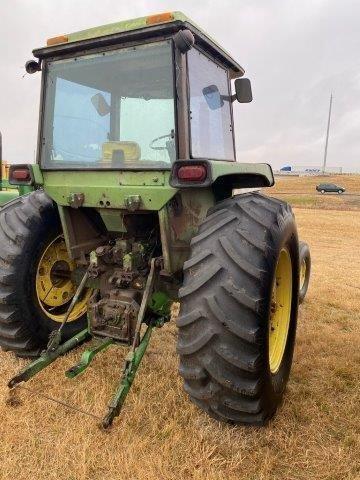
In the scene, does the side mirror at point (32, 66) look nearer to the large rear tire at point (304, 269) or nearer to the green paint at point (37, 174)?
the green paint at point (37, 174)

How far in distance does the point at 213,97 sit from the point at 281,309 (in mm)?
1674

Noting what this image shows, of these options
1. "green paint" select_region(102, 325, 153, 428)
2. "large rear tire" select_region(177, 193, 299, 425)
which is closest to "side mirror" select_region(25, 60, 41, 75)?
"large rear tire" select_region(177, 193, 299, 425)

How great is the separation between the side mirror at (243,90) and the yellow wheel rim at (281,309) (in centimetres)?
158

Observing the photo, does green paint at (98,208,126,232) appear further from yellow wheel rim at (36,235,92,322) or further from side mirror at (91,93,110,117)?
side mirror at (91,93,110,117)

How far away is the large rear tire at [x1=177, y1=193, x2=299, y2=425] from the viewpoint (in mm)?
2346

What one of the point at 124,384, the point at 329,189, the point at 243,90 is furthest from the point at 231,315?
the point at 329,189

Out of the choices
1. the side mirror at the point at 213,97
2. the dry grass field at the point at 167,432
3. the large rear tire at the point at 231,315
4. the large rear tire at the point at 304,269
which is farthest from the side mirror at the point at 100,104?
the large rear tire at the point at 304,269

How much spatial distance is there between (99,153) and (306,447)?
2.25 meters

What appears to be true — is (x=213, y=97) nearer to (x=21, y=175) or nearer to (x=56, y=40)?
(x=56, y=40)

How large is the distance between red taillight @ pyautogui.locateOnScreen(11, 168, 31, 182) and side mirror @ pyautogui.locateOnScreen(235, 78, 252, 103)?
1886mm

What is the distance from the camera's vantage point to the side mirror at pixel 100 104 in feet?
10.9

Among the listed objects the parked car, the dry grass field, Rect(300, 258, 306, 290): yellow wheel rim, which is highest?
Rect(300, 258, 306, 290): yellow wheel rim

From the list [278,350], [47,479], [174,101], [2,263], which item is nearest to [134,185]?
[174,101]

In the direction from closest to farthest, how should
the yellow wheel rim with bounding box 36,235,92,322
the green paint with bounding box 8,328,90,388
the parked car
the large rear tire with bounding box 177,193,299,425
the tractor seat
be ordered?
the large rear tire with bounding box 177,193,299,425 < the green paint with bounding box 8,328,90,388 < the tractor seat < the yellow wheel rim with bounding box 36,235,92,322 < the parked car
